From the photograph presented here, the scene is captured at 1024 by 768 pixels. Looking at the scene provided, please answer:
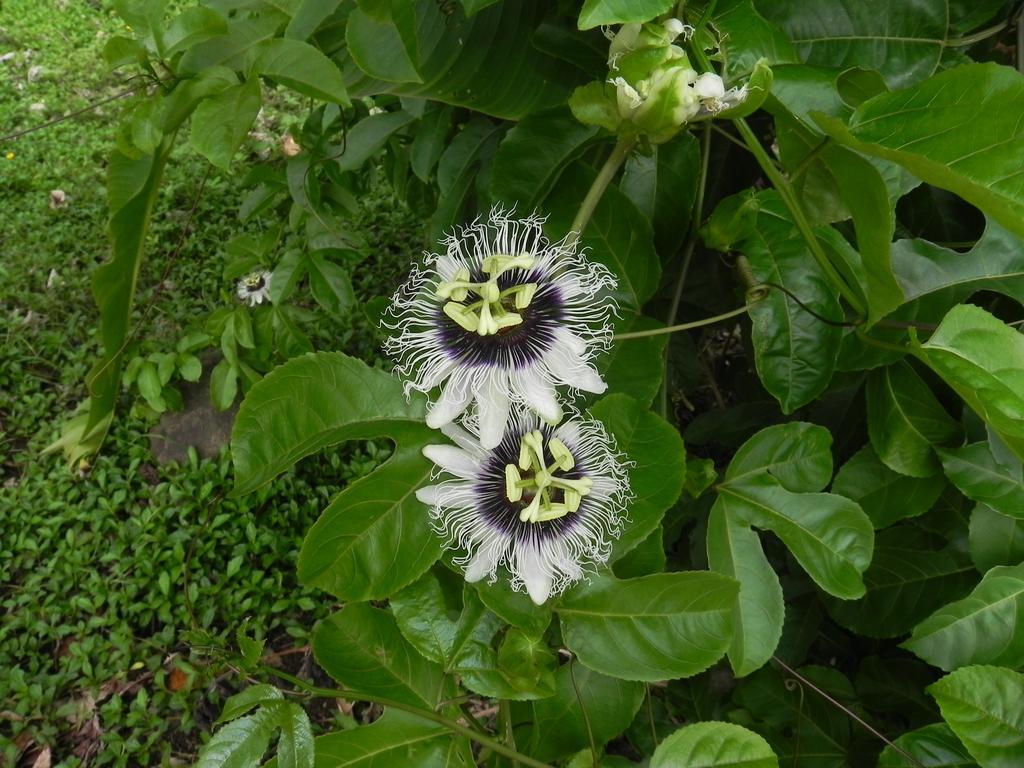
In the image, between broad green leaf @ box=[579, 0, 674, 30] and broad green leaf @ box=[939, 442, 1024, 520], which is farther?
broad green leaf @ box=[939, 442, 1024, 520]

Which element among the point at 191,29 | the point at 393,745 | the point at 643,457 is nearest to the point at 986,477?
the point at 643,457

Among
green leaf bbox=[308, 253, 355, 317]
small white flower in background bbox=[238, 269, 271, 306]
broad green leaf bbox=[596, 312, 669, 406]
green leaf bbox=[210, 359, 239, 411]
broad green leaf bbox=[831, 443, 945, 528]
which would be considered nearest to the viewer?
broad green leaf bbox=[596, 312, 669, 406]

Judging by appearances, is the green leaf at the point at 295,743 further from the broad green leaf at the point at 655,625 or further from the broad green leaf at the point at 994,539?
the broad green leaf at the point at 994,539

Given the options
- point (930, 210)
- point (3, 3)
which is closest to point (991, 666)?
point (930, 210)

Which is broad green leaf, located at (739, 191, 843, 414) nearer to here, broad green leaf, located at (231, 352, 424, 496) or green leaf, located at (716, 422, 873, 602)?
green leaf, located at (716, 422, 873, 602)

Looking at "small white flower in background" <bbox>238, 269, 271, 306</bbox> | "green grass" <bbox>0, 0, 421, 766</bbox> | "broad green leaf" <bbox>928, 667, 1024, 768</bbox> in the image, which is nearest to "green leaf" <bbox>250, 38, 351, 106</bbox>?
"broad green leaf" <bbox>928, 667, 1024, 768</bbox>

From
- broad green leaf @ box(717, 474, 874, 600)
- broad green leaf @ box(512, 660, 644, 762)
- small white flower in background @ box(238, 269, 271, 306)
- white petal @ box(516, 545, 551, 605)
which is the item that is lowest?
small white flower in background @ box(238, 269, 271, 306)
